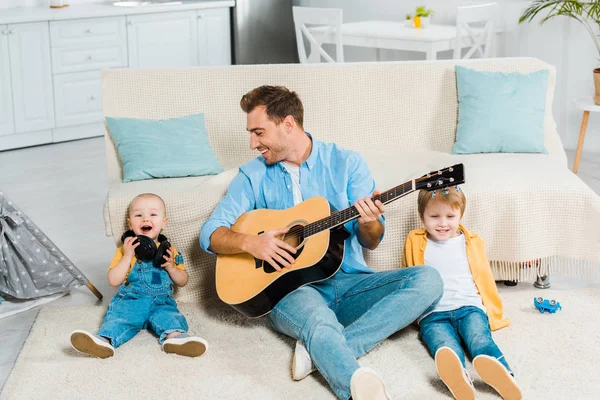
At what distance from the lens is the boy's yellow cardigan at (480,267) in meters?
2.64

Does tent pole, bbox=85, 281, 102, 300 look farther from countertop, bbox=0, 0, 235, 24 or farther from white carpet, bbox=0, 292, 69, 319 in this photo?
countertop, bbox=0, 0, 235, 24

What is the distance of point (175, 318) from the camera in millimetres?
2637

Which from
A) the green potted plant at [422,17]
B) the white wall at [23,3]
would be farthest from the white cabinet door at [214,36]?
the green potted plant at [422,17]

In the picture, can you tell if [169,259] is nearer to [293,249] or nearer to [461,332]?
[293,249]

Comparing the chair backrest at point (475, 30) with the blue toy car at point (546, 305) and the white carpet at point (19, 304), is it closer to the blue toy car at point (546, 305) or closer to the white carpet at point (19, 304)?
the blue toy car at point (546, 305)

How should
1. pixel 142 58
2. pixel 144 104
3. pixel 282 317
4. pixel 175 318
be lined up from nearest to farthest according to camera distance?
1. pixel 282 317
2. pixel 175 318
3. pixel 144 104
4. pixel 142 58

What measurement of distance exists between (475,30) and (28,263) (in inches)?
122

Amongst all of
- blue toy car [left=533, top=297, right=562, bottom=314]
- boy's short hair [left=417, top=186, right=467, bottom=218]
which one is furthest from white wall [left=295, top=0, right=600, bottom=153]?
boy's short hair [left=417, top=186, right=467, bottom=218]

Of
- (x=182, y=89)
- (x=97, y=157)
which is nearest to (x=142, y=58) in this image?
(x=97, y=157)

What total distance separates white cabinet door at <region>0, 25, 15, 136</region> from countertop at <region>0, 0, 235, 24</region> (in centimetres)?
11

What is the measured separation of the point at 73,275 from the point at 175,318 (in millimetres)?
524

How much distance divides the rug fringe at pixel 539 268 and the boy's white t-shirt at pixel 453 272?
1.09 ft

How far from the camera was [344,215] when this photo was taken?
243 cm

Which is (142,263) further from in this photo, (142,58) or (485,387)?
(142,58)
